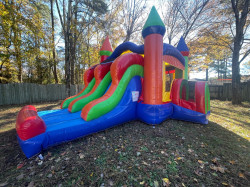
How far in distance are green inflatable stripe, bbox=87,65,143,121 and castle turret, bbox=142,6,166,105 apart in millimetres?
450

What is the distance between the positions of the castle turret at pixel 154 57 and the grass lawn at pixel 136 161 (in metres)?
1.16

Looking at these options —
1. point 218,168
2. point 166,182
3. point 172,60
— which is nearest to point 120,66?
point 172,60

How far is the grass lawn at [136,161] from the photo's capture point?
1.64 m

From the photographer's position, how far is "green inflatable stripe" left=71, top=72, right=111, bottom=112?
3.95 m

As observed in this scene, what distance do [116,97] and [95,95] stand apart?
130 centimetres

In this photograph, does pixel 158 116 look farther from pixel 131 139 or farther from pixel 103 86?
pixel 103 86

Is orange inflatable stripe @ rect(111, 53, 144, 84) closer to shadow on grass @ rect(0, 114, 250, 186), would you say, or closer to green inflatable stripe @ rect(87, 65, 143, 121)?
green inflatable stripe @ rect(87, 65, 143, 121)

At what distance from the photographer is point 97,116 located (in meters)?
2.99

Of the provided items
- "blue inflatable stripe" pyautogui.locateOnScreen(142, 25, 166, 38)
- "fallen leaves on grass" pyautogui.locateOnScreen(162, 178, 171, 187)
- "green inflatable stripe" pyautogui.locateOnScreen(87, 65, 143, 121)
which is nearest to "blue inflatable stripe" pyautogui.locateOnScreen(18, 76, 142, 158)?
"green inflatable stripe" pyautogui.locateOnScreen(87, 65, 143, 121)

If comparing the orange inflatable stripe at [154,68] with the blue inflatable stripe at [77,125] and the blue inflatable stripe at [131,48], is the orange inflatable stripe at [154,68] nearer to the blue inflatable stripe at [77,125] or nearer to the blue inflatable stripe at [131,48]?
the blue inflatable stripe at [77,125]

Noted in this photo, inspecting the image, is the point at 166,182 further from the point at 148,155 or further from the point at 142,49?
the point at 142,49

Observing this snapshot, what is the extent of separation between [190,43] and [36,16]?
523 inches

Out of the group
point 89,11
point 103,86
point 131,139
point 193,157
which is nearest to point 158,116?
point 131,139

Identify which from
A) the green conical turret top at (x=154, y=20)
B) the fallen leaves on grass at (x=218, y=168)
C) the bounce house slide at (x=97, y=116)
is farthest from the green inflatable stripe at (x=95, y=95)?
the fallen leaves on grass at (x=218, y=168)
